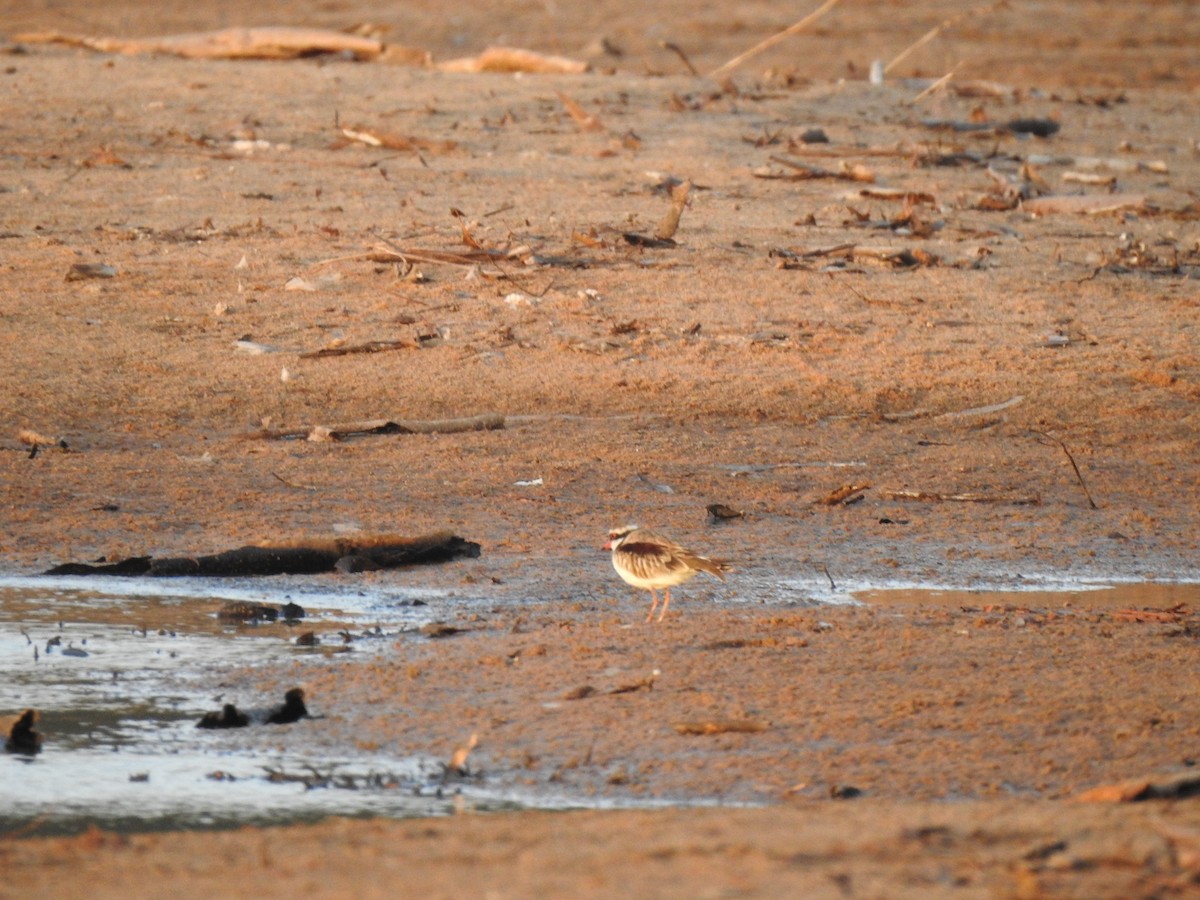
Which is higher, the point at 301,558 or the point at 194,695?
the point at 301,558

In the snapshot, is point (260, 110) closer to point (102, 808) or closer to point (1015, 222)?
point (1015, 222)

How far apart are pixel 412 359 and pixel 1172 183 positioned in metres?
7.74

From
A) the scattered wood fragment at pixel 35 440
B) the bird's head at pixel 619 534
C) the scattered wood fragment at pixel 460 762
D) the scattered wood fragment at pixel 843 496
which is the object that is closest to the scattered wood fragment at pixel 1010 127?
the scattered wood fragment at pixel 843 496

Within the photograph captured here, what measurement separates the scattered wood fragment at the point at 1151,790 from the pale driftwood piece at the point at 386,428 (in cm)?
532

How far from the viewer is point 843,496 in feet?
28.0

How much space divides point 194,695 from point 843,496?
12.4ft

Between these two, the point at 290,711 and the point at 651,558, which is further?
the point at 651,558

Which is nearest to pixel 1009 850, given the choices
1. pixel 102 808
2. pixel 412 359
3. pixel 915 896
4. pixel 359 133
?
pixel 915 896

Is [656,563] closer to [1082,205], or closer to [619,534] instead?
[619,534]

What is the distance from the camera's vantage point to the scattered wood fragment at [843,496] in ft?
27.9

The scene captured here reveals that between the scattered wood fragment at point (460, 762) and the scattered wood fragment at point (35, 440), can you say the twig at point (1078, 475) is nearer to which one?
the scattered wood fragment at point (460, 762)

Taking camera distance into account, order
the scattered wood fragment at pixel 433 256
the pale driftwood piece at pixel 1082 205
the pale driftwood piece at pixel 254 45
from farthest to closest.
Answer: the pale driftwood piece at pixel 254 45 < the pale driftwood piece at pixel 1082 205 < the scattered wood fragment at pixel 433 256

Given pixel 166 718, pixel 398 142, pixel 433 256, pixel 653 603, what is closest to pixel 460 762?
pixel 166 718

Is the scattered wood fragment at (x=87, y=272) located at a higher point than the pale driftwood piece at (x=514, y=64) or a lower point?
lower
